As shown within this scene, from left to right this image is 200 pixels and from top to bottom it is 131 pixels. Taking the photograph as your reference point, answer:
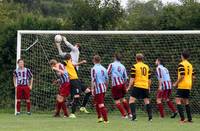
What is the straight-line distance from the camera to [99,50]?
74.6ft

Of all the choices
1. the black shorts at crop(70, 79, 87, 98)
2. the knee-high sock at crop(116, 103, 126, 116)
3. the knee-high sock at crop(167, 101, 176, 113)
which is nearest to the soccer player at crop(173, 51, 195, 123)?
the knee-high sock at crop(116, 103, 126, 116)

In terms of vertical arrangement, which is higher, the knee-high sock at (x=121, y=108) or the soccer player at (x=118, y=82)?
the soccer player at (x=118, y=82)

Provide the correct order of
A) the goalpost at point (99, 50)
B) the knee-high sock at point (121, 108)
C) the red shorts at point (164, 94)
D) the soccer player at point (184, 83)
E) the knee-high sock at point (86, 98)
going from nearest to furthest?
the soccer player at point (184, 83) → the knee-high sock at point (121, 108) → the red shorts at point (164, 94) → the knee-high sock at point (86, 98) → the goalpost at point (99, 50)

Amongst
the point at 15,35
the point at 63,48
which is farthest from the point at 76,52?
the point at 15,35

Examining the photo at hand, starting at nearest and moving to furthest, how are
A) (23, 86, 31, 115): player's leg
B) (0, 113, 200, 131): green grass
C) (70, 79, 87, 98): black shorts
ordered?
1. (0, 113, 200, 131): green grass
2. (70, 79, 87, 98): black shorts
3. (23, 86, 31, 115): player's leg

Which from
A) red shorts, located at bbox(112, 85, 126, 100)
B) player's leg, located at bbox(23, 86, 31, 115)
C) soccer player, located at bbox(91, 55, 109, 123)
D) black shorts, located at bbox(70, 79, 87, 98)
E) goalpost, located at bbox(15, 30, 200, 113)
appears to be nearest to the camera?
soccer player, located at bbox(91, 55, 109, 123)

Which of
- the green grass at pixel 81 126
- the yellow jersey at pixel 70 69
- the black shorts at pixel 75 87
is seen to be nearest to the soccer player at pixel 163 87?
the black shorts at pixel 75 87

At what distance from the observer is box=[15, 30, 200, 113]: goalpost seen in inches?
869

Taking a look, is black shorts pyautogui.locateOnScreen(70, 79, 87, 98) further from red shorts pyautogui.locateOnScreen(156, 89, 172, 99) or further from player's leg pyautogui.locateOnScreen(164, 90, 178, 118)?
player's leg pyautogui.locateOnScreen(164, 90, 178, 118)

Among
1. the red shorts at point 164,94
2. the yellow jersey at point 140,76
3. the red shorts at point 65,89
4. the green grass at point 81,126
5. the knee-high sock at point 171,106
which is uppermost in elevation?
the yellow jersey at point 140,76

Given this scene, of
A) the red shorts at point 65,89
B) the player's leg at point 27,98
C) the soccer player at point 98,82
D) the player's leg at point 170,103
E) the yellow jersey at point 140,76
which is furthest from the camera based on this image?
the player's leg at point 27,98

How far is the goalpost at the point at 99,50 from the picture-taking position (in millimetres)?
22078

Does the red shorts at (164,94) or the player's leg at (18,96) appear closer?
the red shorts at (164,94)

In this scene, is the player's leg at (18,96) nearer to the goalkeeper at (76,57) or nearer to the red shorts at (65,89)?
the goalkeeper at (76,57)
